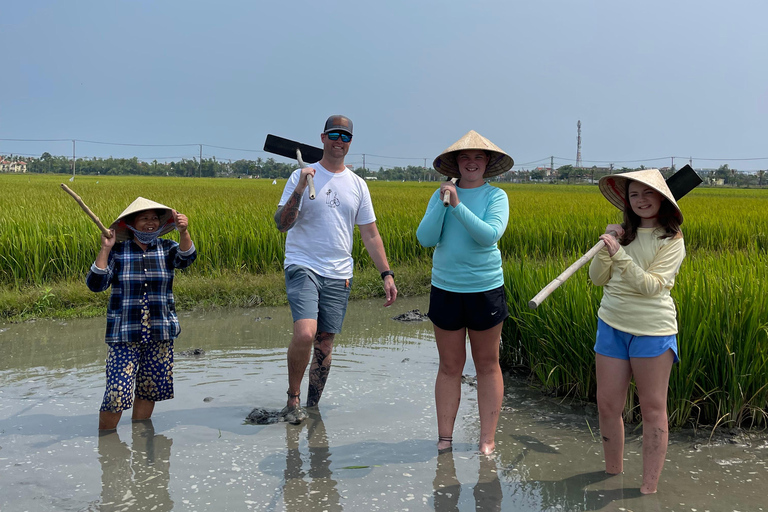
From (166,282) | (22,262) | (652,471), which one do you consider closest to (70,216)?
(22,262)

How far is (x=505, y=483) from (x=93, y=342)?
3.95 meters

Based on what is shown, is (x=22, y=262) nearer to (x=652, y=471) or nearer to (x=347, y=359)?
(x=347, y=359)

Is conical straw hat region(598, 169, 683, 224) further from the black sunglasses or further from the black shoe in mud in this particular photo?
the black shoe in mud

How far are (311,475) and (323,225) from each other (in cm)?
137

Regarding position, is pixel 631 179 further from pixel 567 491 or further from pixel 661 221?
pixel 567 491

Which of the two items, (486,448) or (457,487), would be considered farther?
(486,448)

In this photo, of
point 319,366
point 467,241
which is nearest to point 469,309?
point 467,241

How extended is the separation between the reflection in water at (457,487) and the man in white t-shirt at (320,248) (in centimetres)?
99

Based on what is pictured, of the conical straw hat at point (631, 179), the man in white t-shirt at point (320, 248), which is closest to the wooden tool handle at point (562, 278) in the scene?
the conical straw hat at point (631, 179)

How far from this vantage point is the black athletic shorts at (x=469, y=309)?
3.39m

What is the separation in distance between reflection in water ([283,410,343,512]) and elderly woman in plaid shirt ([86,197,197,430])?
30.6 inches

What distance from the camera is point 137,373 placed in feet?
12.7

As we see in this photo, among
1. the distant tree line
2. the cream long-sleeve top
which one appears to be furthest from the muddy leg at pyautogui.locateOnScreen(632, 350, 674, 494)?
the distant tree line

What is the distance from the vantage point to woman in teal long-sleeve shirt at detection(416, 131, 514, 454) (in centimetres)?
338
